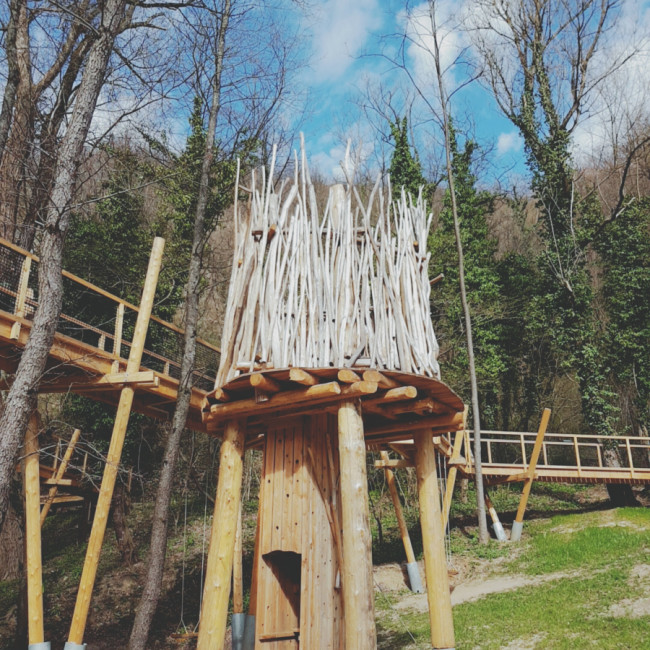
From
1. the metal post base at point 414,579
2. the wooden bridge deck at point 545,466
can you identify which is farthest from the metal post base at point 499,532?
the metal post base at point 414,579

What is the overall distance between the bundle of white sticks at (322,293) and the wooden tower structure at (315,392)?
0.01m

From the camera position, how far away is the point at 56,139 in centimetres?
987

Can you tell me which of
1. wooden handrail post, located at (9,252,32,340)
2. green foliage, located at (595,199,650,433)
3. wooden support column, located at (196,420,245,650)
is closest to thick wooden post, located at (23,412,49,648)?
wooden handrail post, located at (9,252,32,340)

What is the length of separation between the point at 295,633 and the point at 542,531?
36.4 ft

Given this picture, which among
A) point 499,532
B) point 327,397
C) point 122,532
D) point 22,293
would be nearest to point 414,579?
point 499,532

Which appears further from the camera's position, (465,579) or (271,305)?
(465,579)

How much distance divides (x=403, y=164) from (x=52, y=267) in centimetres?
1698

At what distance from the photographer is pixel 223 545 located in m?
5.70

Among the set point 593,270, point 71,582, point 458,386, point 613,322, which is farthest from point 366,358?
point 593,270

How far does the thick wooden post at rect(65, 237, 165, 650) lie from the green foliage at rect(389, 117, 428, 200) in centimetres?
1394

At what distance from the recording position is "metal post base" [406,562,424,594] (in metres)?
12.3

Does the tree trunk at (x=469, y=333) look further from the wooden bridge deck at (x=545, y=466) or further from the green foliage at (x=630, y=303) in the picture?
the green foliage at (x=630, y=303)

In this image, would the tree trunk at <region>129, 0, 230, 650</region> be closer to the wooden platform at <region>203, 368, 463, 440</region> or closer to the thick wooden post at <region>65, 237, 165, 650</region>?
the thick wooden post at <region>65, 237, 165, 650</region>

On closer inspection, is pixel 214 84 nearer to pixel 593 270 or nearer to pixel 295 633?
pixel 295 633
